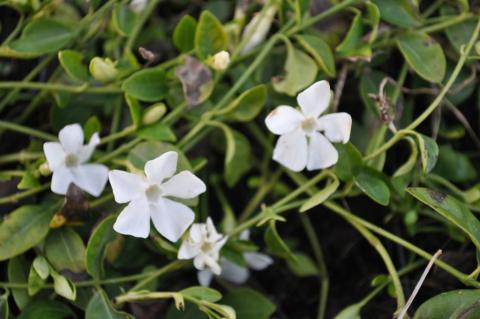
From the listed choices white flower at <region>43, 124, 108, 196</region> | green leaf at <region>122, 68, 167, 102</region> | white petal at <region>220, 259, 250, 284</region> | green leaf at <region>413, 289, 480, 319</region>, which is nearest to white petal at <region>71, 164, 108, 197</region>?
white flower at <region>43, 124, 108, 196</region>

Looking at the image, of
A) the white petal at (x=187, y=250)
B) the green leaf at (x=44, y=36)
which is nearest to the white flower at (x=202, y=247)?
the white petal at (x=187, y=250)

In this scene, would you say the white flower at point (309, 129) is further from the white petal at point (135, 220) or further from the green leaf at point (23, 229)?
the green leaf at point (23, 229)

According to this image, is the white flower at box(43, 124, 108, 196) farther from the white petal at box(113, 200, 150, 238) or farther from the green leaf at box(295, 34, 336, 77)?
the green leaf at box(295, 34, 336, 77)

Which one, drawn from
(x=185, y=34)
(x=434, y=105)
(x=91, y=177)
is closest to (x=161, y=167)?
(x=91, y=177)

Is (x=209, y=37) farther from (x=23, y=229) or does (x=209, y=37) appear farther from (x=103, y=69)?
(x=23, y=229)

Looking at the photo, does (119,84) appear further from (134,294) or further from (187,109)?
(134,294)

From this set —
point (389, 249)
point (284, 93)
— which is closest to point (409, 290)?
point (389, 249)

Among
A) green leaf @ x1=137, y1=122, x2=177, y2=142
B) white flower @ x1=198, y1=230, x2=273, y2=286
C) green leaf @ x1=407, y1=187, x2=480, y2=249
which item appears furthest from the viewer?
white flower @ x1=198, y1=230, x2=273, y2=286
